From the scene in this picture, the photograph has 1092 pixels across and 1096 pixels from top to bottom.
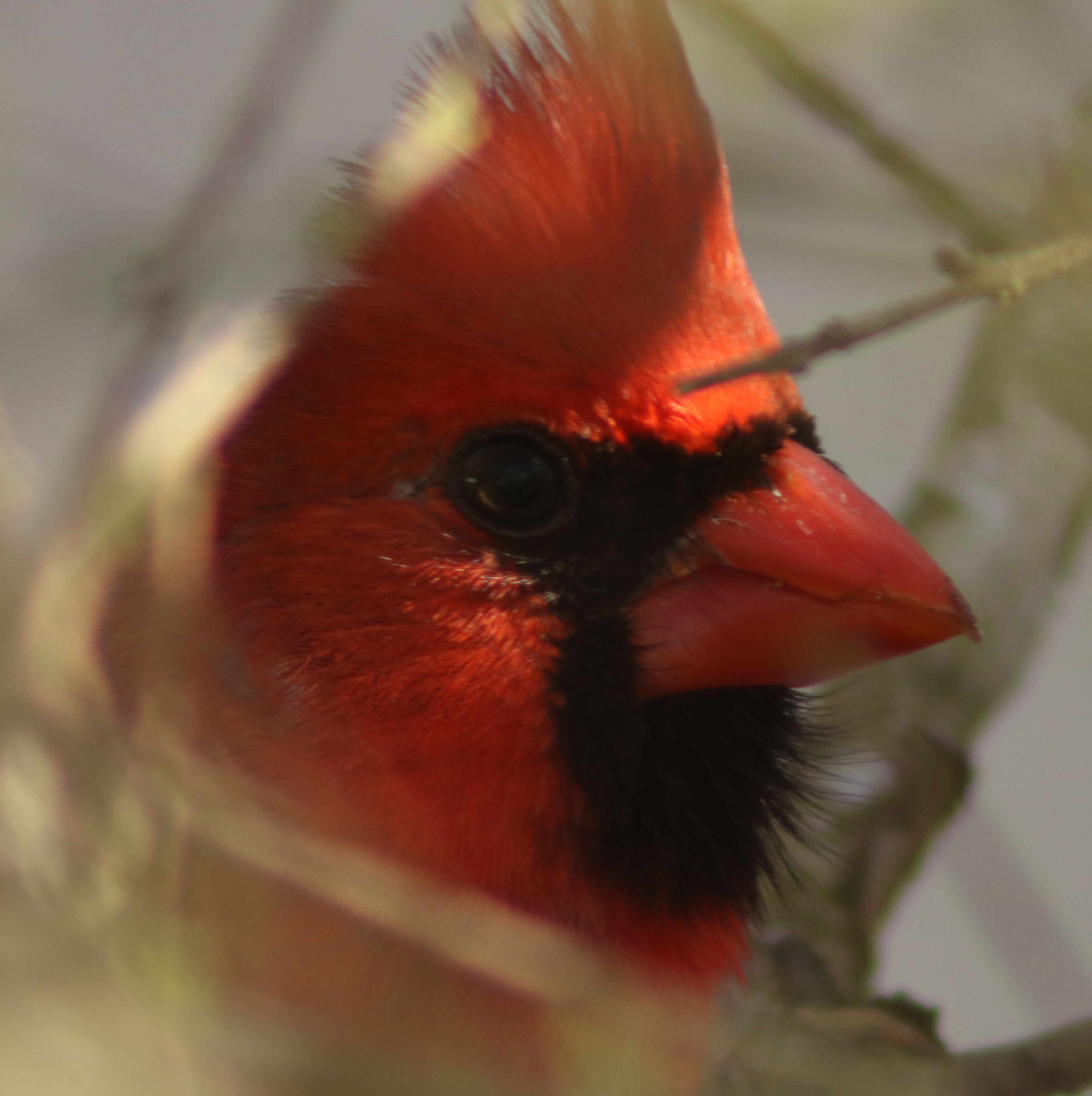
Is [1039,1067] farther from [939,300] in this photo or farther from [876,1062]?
[939,300]

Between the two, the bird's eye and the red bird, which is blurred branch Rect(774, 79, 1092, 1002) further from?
the bird's eye

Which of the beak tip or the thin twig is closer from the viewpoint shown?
the thin twig

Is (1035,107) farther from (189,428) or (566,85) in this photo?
(189,428)

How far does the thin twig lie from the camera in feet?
3.47

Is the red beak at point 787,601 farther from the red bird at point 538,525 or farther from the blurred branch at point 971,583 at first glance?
the blurred branch at point 971,583

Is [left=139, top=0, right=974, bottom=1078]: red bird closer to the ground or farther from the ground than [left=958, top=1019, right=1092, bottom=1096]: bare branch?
farther from the ground

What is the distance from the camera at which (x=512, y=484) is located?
60.9 inches

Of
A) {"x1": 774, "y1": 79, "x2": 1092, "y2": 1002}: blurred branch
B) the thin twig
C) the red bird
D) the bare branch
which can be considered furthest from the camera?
{"x1": 774, "y1": 79, "x2": 1092, "y2": 1002}: blurred branch

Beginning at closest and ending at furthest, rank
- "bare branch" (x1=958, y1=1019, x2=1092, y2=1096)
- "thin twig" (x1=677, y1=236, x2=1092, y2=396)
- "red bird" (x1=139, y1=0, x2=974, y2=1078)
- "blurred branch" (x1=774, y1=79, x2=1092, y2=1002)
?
"thin twig" (x1=677, y1=236, x2=1092, y2=396) → "bare branch" (x1=958, y1=1019, x2=1092, y2=1096) → "red bird" (x1=139, y1=0, x2=974, y2=1078) → "blurred branch" (x1=774, y1=79, x2=1092, y2=1002)

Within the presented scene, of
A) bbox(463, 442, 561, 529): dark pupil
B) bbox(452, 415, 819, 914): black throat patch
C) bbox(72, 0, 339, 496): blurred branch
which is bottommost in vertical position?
bbox(452, 415, 819, 914): black throat patch

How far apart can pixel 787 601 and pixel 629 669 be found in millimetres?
192

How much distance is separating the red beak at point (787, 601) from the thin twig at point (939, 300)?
1.26 ft

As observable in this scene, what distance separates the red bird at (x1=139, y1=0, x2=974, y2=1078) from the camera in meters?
1.50

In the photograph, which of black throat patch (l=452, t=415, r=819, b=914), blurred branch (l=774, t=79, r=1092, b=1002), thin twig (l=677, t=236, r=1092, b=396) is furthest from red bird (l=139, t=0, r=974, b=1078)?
blurred branch (l=774, t=79, r=1092, b=1002)
